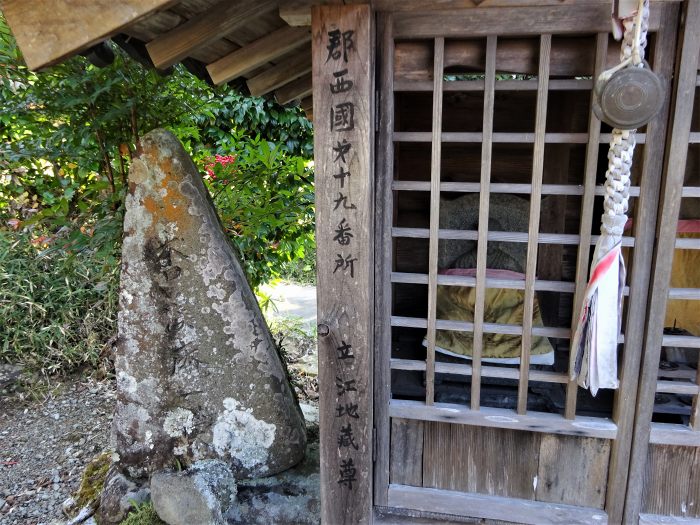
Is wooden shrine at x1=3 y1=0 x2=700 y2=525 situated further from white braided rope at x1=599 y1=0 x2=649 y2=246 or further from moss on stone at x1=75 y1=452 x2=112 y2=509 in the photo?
moss on stone at x1=75 y1=452 x2=112 y2=509

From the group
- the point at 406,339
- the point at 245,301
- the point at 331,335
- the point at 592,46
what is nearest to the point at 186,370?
the point at 245,301

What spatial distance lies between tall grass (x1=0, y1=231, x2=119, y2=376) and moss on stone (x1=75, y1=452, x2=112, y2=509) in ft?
6.80

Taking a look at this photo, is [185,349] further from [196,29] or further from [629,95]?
[629,95]

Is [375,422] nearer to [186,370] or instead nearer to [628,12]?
[186,370]

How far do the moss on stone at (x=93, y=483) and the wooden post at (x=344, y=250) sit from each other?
6.06 feet

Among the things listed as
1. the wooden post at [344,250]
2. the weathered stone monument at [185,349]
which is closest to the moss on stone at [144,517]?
the weathered stone monument at [185,349]

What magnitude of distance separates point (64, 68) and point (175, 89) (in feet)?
2.69

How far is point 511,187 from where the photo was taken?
85.2 inches

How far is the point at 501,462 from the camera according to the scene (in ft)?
8.07

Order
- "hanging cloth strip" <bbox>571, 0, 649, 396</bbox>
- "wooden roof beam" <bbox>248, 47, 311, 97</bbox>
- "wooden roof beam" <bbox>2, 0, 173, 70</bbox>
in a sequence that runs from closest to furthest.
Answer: "wooden roof beam" <bbox>2, 0, 173, 70</bbox>
"hanging cloth strip" <bbox>571, 0, 649, 396</bbox>
"wooden roof beam" <bbox>248, 47, 311, 97</bbox>

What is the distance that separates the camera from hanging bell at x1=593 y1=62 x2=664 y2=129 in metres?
1.73

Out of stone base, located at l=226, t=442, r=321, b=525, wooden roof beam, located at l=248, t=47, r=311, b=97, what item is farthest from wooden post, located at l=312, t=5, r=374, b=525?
wooden roof beam, located at l=248, t=47, r=311, b=97

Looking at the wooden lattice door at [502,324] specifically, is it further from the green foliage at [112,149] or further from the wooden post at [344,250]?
the green foliage at [112,149]

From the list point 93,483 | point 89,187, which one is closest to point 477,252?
point 89,187
